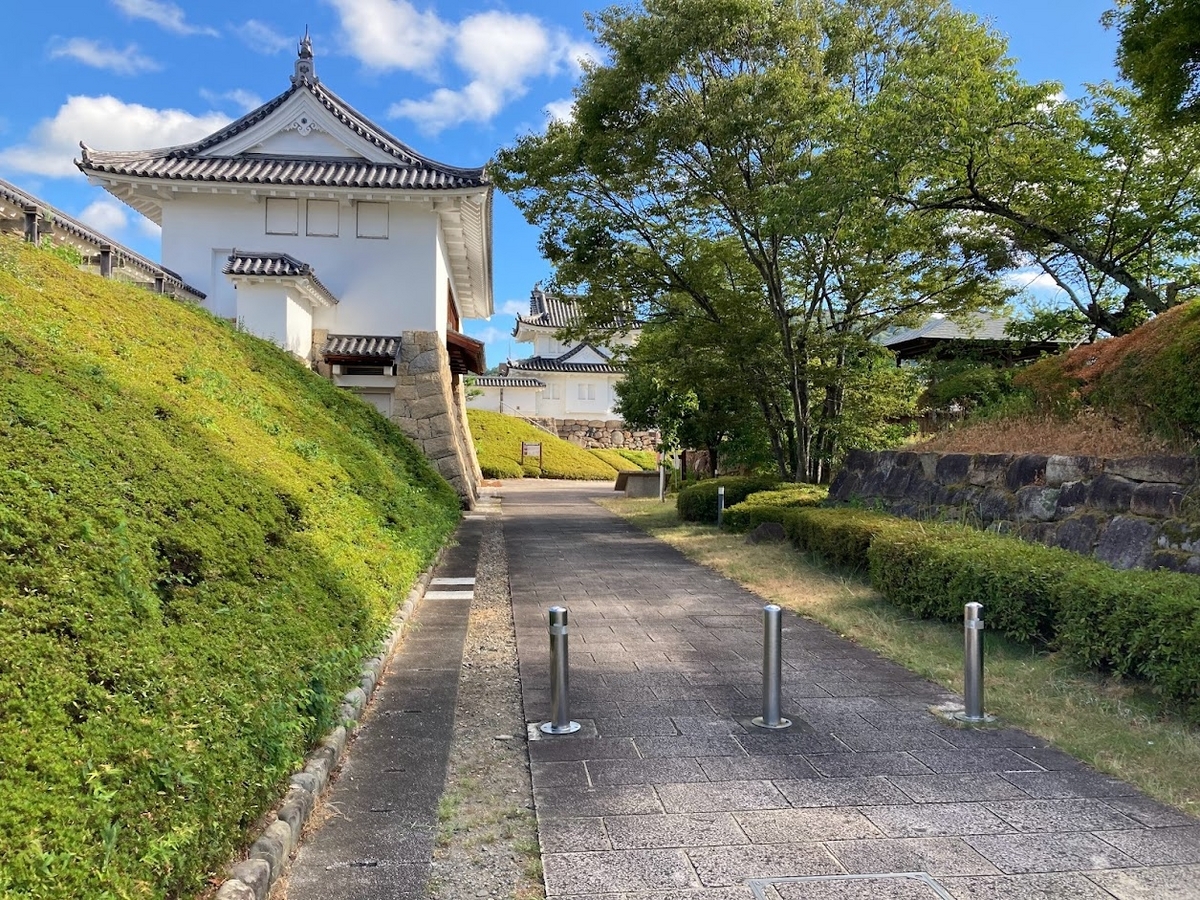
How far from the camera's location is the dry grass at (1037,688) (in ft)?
13.5

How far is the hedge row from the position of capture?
4742mm

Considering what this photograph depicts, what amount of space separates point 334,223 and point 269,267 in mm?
2570

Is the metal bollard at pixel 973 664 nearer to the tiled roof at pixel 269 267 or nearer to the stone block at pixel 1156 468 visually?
the stone block at pixel 1156 468

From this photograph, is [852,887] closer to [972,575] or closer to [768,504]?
[972,575]

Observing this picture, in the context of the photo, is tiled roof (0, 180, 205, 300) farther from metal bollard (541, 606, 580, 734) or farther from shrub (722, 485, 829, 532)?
shrub (722, 485, 829, 532)

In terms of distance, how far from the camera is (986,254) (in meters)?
13.6

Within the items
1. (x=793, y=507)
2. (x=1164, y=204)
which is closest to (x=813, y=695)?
(x=793, y=507)

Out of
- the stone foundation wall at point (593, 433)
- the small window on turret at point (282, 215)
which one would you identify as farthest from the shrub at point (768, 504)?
the stone foundation wall at point (593, 433)

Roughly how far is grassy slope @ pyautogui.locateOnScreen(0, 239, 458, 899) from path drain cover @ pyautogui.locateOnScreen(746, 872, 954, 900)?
2.05 m

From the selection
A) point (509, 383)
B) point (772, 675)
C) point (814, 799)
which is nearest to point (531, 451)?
point (509, 383)

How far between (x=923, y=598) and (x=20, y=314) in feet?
25.3

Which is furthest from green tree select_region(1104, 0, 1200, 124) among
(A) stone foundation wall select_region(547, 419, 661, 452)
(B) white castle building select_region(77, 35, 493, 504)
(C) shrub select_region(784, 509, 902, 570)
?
(A) stone foundation wall select_region(547, 419, 661, 452)

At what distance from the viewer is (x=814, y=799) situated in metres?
3.82

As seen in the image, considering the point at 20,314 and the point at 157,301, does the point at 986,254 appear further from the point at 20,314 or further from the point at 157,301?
the point at 20,314
